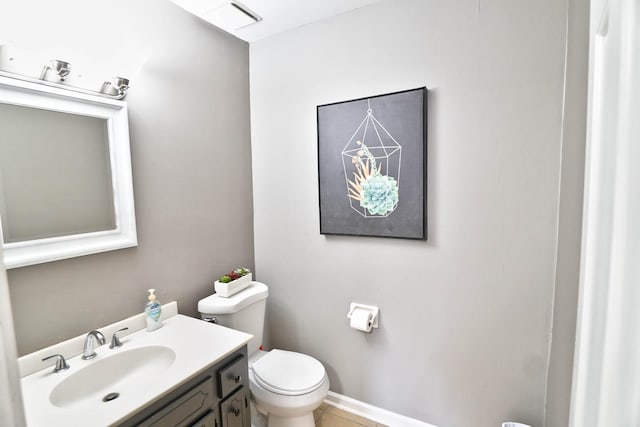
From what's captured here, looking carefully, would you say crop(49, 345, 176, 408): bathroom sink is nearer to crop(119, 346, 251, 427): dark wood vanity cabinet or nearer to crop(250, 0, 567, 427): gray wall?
crop(119, 346, 251, 427): dark wood vanity cabinet

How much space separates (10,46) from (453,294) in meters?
2.24

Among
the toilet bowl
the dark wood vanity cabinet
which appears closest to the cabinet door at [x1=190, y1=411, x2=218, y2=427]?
the dark wood vanity cabinet

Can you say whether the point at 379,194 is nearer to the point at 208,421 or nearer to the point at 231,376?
the point at 231,376

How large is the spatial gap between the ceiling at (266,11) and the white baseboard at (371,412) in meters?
2.48

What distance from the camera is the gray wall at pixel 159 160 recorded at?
1201 millimetres

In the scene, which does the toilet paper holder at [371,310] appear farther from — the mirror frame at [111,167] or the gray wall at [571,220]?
the mirror frame at [111,167]

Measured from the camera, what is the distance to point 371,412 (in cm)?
186

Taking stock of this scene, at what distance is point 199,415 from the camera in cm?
119

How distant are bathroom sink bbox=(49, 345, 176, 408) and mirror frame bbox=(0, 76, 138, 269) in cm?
48

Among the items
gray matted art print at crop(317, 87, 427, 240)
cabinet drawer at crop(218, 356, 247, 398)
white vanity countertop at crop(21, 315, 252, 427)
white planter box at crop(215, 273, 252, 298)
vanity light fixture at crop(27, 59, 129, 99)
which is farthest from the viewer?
white planter box at crop(215, 273, 252, 298)

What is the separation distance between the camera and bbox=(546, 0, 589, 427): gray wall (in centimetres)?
66

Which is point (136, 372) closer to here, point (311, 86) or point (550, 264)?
point (311, 86)

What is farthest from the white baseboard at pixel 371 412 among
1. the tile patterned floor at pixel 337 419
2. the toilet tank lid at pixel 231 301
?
the toilet tank lid at pixel 231 301

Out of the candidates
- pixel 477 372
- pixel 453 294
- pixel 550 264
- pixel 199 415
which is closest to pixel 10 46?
pixel 199 415
